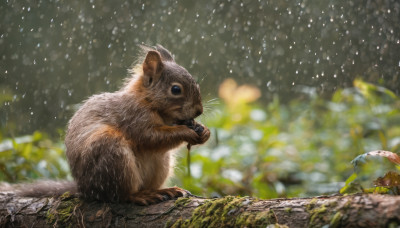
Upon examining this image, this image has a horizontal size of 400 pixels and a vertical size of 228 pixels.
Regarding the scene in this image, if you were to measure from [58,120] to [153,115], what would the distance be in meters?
4.75

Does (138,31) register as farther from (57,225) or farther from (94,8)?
(57,225)

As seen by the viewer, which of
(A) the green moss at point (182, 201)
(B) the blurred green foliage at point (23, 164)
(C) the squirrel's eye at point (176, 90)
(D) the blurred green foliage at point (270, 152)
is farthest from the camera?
(B) the blurred green foliage at point (23, 164)

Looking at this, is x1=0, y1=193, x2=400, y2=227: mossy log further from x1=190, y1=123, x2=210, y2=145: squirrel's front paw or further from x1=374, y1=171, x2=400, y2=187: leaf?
x1=190, y1=123, x2=210, y2=145: squirrel's front paw

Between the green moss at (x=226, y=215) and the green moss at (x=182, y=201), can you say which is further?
the green moss at (x=182, y=201)

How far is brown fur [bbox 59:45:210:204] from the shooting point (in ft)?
6.97

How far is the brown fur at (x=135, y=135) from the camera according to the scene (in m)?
2.12

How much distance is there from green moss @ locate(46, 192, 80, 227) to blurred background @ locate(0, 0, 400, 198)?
1.26m

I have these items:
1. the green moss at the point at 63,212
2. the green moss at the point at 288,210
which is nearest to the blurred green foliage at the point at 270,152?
the green moss at the point at 63,212

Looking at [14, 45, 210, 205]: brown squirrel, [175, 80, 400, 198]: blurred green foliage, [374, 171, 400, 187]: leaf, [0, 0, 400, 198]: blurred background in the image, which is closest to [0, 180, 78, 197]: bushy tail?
[14, 45, 210, 205]: brown squirrel

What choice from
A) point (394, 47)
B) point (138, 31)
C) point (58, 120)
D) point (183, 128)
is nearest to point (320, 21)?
point (394, 47)

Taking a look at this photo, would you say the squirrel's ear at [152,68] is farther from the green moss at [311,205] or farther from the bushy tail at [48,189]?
the green moss at [311,205]

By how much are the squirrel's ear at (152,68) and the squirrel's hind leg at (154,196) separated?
0.61 metres

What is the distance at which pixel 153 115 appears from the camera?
2326mm

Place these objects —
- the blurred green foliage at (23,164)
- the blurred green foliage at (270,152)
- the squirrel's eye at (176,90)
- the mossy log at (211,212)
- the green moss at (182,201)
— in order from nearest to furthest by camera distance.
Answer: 1. the mossy log at (211,212)
2. the green moss at (182,201)
3. the squirrel's eye at (176,90)
4. the blurred green foliage at (270,152)
5. the blurred green foliage at (23,164)
